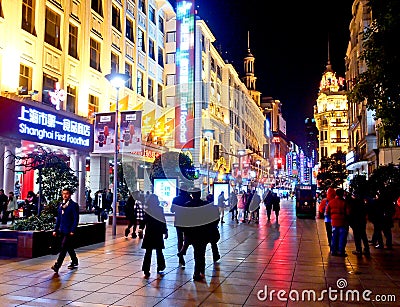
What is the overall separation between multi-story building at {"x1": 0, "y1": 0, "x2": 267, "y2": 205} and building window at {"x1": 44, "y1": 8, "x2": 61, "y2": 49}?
0.06 m

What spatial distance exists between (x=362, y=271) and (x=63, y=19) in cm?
2187

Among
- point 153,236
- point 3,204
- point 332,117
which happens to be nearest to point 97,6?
point 3,204

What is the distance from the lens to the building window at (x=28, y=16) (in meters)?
22.1

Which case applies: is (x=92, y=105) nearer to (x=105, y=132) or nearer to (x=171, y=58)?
(x=105, y=132)

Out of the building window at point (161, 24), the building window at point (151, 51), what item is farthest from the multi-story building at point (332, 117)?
the building window at point (151, 51)

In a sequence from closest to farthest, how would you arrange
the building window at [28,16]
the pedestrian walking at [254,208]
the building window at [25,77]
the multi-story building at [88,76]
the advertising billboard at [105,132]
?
the advertising billboard at [105,132]
the multi-story building at [88,76]
the building window at [25,77]
the building window at [28,16]
the pedestrian walking at [254,208]

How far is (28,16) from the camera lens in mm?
22516

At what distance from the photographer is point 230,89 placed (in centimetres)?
6431

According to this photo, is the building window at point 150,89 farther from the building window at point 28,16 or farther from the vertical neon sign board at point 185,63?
the building window at point 28,16

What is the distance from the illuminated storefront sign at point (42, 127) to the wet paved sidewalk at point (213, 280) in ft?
30.2

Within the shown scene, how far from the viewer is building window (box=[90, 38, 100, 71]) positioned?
28.5 metres

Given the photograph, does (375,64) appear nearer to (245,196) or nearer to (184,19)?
(245,196)

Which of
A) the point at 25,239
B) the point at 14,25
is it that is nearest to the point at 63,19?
the point at 14,25

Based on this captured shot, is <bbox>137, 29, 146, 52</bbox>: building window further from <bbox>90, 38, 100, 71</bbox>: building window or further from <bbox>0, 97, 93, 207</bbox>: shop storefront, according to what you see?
<bbox>0, 97, 93, 207</bbox>: shop storefront
